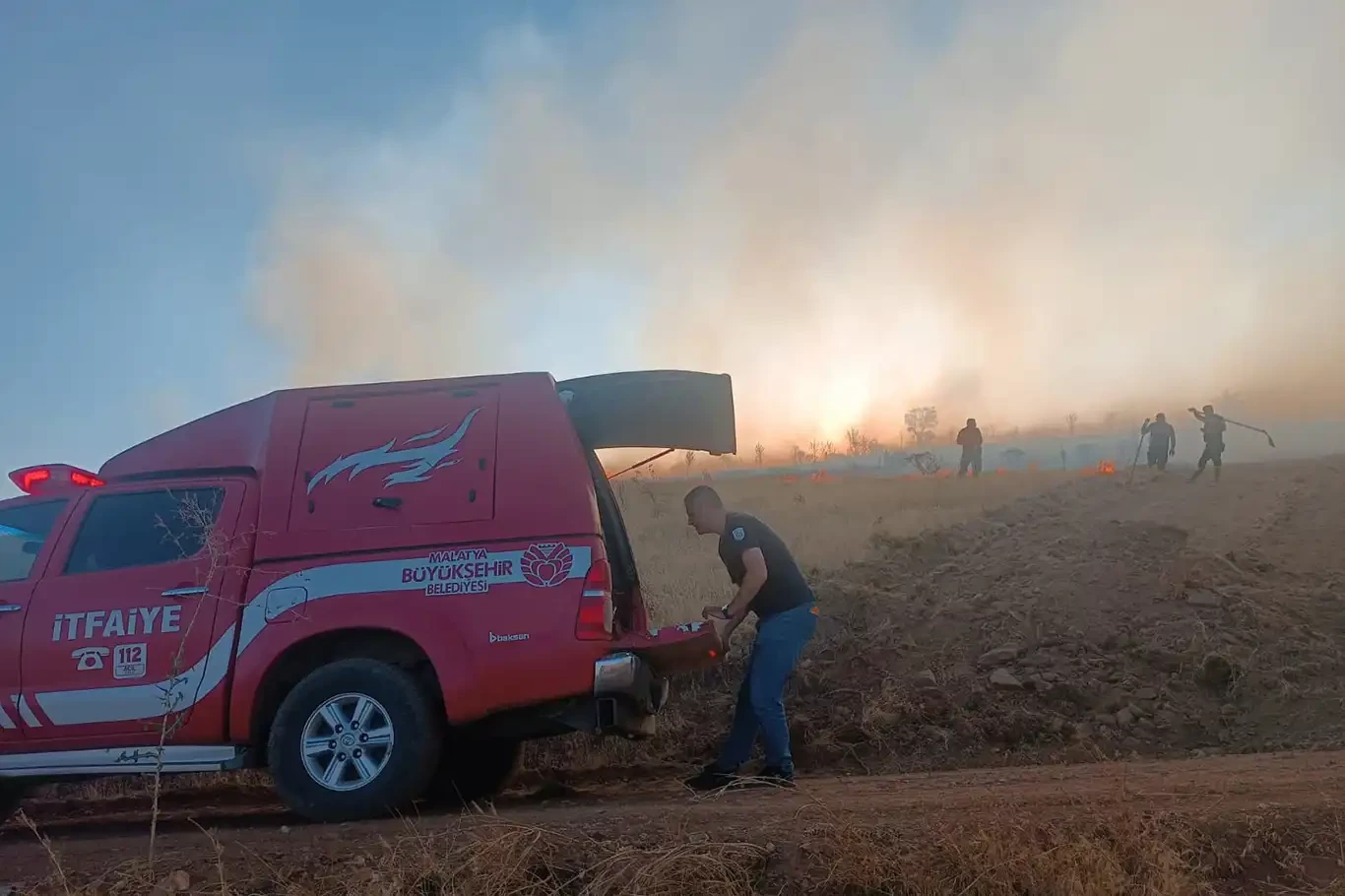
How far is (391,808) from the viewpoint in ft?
16.6

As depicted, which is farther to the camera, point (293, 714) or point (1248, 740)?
point (1248, 740)

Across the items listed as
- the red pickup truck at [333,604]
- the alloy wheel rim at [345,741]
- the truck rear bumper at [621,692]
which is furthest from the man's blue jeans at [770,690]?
the alloy wheel rim at [345,741]

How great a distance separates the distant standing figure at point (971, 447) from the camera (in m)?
21.4

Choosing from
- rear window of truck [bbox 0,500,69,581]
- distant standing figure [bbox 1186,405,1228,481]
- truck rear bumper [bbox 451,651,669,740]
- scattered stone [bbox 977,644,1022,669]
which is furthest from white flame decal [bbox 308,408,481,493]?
distant standing figure [bbox 1186,405,1228,481]

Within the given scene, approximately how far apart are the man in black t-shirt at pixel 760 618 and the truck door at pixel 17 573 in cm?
370

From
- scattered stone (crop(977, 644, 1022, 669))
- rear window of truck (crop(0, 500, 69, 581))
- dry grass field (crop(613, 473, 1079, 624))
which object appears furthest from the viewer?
dry grass field (crop(613, 473, 1079, 624))

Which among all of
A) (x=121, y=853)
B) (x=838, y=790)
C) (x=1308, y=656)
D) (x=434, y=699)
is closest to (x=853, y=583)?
(x=1308, y=656)

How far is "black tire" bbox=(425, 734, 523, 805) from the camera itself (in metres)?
6.53

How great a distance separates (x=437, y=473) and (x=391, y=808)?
5.66 ft

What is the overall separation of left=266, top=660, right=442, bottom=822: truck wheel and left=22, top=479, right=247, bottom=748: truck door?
0.45 meters

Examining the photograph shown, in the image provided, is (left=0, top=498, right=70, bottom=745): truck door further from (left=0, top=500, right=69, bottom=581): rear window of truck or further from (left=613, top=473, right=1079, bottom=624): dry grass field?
(left=613, top=473, right=1079, bottom=624): dry grass field

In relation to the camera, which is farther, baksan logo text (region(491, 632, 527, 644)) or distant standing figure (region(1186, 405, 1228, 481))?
distant standing figure (region(1186, 405, 1228, 481))

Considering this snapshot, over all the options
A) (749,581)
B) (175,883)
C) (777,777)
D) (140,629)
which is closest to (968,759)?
(777,777)

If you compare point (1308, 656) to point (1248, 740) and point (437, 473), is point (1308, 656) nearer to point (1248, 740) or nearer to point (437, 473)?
point (1248, 740)
